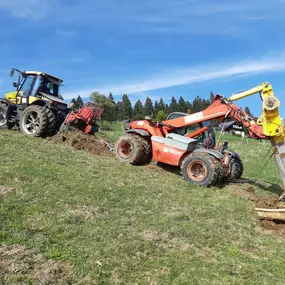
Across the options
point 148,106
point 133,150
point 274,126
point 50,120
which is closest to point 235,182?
point 274,126

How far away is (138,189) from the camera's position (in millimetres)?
7961

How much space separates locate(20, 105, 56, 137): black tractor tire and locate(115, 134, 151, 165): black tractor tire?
2.93m

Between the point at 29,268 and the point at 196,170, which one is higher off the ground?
the point at 196,170

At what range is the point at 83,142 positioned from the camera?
1216 centimetres

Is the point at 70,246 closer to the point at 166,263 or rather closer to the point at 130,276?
the point at 130,276

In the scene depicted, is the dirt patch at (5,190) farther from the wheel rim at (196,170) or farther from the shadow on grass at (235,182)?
the shadow on grass at (235,182)

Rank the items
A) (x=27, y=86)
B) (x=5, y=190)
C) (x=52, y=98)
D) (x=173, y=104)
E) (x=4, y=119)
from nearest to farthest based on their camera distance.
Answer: (x=5, y=190) → (x=52, y=98) → (x=27, y=86) → (x=4, y=119) → (x=173, y=104)

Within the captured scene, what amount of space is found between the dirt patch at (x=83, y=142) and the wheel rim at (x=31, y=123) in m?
0.88

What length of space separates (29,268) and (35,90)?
10.6 m

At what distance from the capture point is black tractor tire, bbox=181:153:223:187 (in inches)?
349

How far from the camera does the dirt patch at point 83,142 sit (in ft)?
39.3

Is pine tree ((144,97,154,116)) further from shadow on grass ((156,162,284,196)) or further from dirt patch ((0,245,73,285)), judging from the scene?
dirt patch ((0,245,73,285))

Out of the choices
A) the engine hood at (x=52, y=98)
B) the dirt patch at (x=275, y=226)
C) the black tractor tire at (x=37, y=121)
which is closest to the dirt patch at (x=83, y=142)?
the black tractor tire at (x=37, y=121)

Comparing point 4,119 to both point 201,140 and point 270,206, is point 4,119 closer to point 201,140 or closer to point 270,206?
point 201,140
